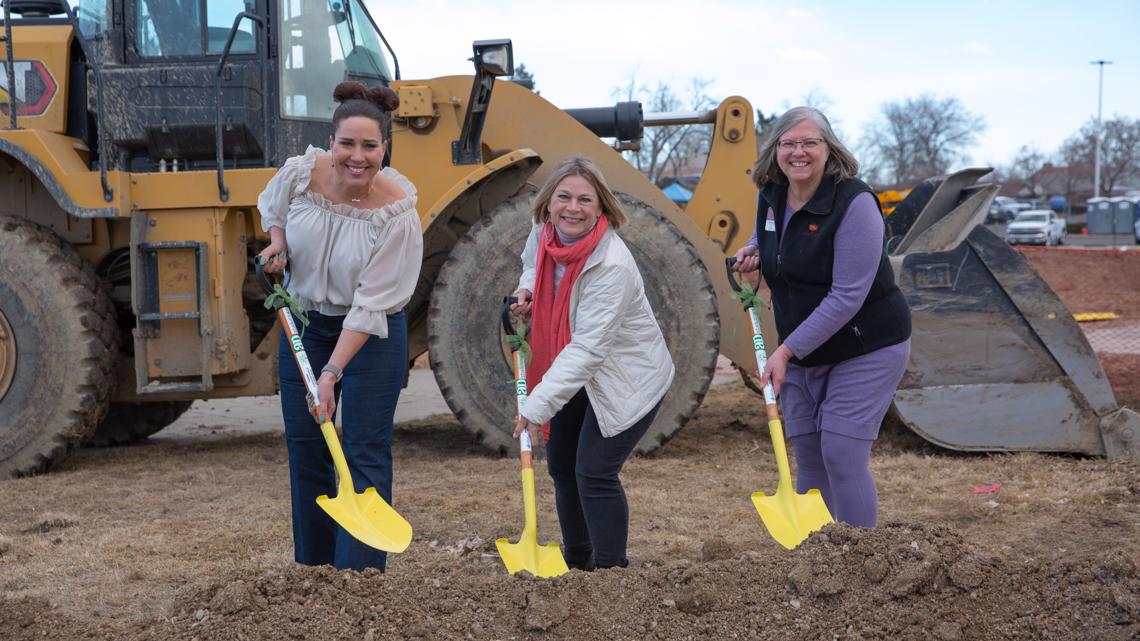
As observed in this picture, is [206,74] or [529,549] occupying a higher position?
[206,74]

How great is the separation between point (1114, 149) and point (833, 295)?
6876cm

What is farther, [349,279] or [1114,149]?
[1114,149]

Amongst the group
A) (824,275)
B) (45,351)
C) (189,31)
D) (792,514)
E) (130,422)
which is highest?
(189,31)

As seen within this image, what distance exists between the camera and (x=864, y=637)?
3.33 metres

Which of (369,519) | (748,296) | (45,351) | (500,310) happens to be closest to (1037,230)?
(500,310)

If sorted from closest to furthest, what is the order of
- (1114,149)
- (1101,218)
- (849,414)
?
1. (849,414)
2. (1101,218)
3. (1114,149)

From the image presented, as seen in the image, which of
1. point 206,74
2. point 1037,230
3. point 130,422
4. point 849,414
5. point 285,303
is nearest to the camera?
point 849,414

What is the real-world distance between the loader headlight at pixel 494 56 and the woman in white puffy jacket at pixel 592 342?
2516 mm

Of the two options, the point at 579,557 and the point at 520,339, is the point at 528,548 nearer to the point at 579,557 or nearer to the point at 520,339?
the point at 579,557

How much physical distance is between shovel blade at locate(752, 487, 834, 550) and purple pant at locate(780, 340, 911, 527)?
56mm

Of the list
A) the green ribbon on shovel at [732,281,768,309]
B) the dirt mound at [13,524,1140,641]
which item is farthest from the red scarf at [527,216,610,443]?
the dirt mound at [13,524,1140,641]

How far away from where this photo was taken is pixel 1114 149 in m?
65.0

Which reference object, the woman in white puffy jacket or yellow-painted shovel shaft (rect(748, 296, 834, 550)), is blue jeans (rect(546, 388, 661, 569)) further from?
yellow-painted shovel shaft (rect(748, 296, 834, 550))

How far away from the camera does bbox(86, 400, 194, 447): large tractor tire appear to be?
7.87m
